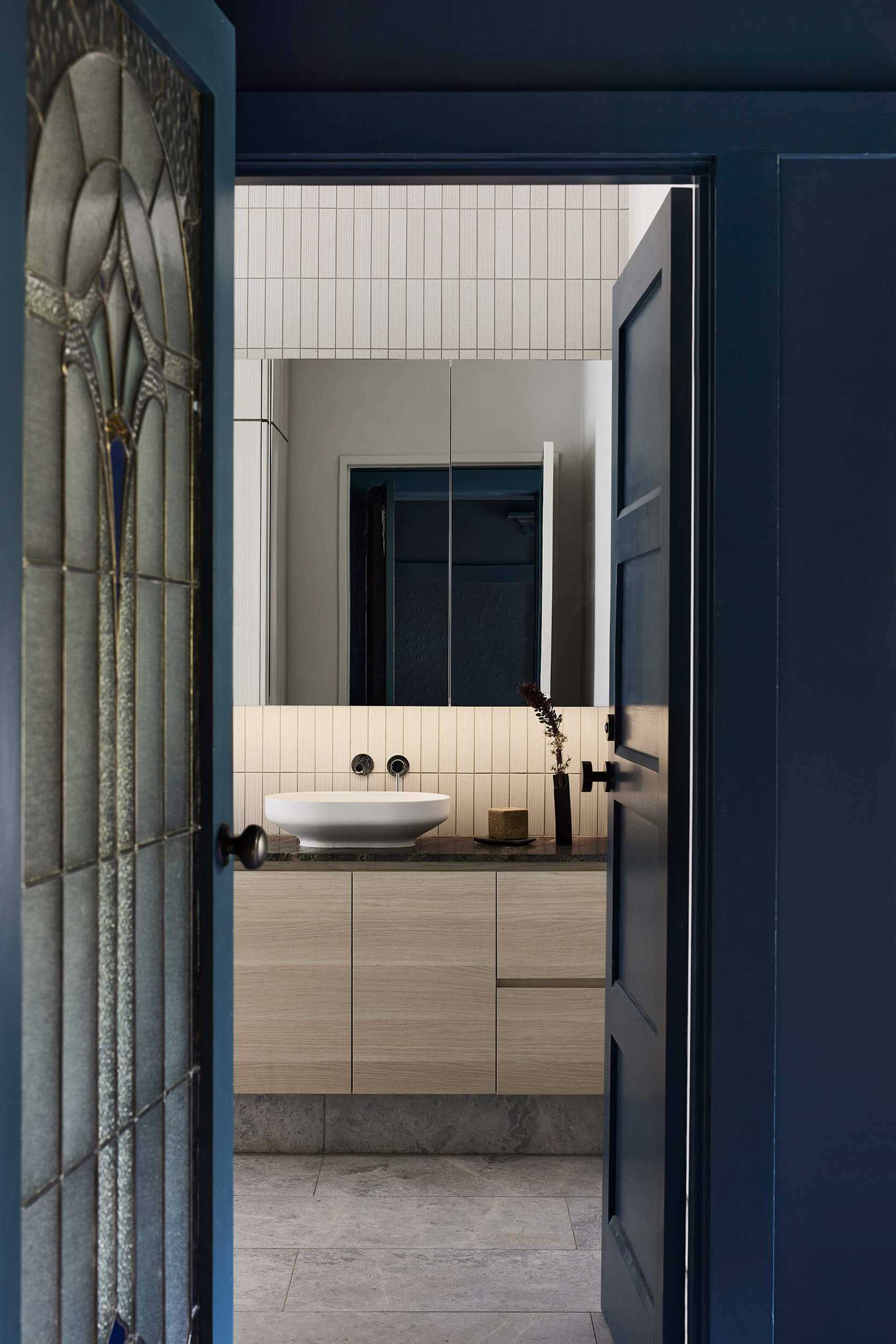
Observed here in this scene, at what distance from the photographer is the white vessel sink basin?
125 inches

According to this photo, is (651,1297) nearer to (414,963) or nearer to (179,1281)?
(179,1281)

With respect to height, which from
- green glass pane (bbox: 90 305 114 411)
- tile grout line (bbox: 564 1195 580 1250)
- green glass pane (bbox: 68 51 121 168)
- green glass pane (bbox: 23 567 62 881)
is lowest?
tile grout line (bbox: 564 1195 580 1250)

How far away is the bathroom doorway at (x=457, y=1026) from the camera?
251 cm

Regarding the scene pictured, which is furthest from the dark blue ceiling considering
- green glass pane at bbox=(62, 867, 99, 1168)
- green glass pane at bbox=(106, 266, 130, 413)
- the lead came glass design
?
green glass pane at bbox=(62, 867, 99, 1168)

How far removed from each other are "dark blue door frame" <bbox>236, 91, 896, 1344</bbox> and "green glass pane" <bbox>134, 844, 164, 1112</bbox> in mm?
854

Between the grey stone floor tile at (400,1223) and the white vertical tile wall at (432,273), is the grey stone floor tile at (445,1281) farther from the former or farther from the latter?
the white vertical tile wall at (432,273)

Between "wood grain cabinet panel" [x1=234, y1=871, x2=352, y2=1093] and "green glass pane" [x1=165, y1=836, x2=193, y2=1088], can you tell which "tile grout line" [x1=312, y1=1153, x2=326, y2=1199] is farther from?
"green glass pane" [x1=165, y1=836, x2=193, y2=1088]

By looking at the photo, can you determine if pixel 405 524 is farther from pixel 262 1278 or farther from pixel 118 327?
pixel 118 327

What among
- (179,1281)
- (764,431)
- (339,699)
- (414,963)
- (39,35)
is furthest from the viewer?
(339,699)

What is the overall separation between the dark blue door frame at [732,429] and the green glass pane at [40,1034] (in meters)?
1.03

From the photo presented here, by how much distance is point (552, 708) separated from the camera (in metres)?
3.65

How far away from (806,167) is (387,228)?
208 centimetres

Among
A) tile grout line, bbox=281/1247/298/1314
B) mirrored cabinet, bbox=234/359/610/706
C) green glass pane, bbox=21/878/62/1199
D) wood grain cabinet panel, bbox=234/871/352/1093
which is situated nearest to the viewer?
green glass pane, bbox=21/878/62/1199

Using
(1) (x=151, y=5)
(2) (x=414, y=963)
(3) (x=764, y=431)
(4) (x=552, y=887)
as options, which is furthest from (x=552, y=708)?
(1) (x=151, y=5)
